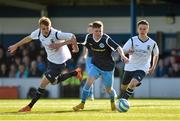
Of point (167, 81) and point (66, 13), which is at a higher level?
point (66, 13)

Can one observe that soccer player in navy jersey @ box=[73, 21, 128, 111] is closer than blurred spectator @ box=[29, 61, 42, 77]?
Yes

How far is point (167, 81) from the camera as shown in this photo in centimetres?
2905

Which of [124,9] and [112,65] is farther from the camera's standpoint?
[124,9]

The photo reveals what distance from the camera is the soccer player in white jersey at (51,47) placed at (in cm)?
1759

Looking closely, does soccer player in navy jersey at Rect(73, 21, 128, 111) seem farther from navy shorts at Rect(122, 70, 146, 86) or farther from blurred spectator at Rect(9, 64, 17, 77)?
blurred spectator at Rect(9, 64, 17, 77)

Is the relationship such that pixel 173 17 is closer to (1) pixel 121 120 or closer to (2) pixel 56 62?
(2) pixel 56 62

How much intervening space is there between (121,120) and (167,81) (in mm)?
14382

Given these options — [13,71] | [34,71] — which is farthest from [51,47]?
[13,71]

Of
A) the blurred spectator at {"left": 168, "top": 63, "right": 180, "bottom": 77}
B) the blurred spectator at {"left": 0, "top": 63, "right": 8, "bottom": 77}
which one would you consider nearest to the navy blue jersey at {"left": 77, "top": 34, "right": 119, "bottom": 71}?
the blurred spectator at {"left": 168, "top": 63, "right": 180, "bottom": 77}

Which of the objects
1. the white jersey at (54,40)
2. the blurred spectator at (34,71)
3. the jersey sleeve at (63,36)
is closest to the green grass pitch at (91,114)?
the white jersey at (54,40)

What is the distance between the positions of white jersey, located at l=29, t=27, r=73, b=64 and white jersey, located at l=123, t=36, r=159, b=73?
142 cm

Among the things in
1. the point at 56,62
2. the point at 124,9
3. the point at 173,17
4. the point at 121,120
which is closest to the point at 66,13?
the point at 124,9

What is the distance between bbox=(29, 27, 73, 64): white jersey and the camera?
1777cm

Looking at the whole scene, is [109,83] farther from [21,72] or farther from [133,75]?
[21,72]
